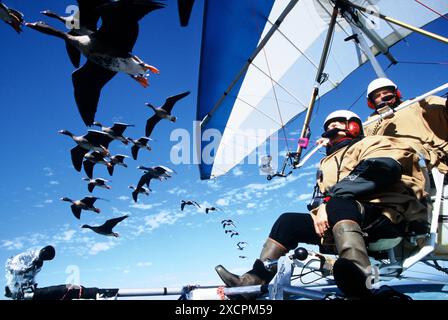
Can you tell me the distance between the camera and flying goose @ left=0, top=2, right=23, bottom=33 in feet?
19.0

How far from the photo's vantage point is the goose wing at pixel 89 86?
220 inches

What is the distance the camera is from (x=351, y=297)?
171cm

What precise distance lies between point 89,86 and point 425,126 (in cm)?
558

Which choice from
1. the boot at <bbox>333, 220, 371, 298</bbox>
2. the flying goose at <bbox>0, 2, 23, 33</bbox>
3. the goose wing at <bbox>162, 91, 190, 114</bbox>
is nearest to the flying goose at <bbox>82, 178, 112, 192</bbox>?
the goose wing at <bbox>162, 91, 190, 114</bbox>

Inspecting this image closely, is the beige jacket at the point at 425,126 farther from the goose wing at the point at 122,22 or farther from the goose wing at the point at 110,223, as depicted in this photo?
the goose wing at the point at 110,223

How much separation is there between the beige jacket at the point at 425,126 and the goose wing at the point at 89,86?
4.38 meters

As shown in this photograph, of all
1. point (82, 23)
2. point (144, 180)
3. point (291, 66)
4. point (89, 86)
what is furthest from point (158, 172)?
point (89, 86)

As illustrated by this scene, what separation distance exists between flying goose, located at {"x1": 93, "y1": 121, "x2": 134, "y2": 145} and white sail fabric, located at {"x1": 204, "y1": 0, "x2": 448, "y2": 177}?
15.9 ft

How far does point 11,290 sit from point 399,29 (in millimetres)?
10347

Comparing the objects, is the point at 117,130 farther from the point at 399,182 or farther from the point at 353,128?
the point at 399,182

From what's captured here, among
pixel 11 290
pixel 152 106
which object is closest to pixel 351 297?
pixel 11 290

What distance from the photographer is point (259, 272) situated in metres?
2.58

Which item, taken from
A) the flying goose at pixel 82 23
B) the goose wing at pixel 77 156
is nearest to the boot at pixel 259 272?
the flying goose at pixel 82 23

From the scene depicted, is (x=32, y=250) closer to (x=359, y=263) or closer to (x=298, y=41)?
(x=359, y=263)
